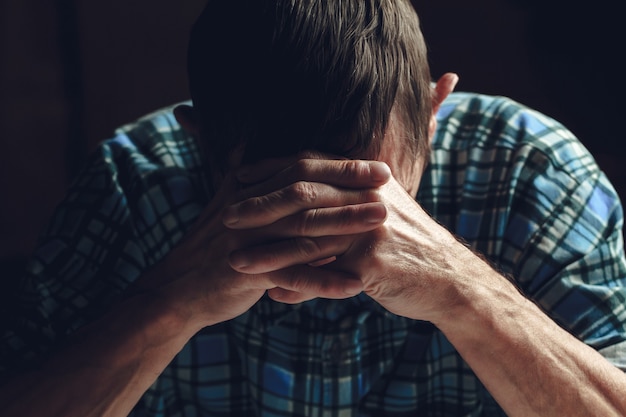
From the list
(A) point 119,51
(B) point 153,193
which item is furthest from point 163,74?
(B) point 153,193

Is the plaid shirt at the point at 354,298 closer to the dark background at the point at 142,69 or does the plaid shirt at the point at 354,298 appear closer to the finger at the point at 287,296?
the finger at the point at 287,296

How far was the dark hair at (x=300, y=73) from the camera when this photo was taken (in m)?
0.87

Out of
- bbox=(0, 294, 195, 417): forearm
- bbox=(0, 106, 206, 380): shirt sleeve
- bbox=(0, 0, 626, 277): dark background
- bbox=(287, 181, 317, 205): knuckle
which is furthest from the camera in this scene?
bbox=(0, 0, 626, 277): dark background

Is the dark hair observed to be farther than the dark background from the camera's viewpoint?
No

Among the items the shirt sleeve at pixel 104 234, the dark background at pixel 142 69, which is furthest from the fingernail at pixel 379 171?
the dark background at pixel 142 69

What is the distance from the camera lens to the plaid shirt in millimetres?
1080

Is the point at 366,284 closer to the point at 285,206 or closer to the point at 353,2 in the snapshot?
the point at 285,206

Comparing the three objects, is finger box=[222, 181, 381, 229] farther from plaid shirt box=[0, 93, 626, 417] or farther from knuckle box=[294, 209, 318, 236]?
plaid shirt box=[0, 93, 626, 417]

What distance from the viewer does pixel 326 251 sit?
35.3 inches

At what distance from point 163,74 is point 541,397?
1.26m

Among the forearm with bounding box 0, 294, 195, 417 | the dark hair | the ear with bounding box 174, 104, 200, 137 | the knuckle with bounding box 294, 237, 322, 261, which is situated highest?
the dark hair

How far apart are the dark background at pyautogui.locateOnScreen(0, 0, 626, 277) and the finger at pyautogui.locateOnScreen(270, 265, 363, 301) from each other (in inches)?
34.8

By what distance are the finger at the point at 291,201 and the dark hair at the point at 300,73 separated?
0.17ft

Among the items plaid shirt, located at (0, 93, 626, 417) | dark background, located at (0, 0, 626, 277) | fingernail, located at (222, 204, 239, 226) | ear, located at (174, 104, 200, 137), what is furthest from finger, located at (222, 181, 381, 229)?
dark background, located at (0, 0, 626, 277)
